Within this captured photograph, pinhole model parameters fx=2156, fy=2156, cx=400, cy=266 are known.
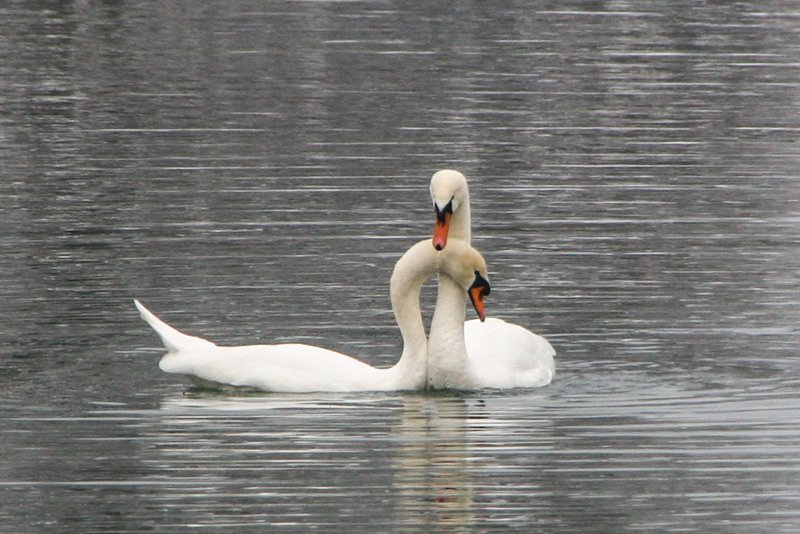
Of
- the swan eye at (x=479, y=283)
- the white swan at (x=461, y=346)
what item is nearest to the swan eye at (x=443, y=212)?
the white swan at (x=461, y=346)

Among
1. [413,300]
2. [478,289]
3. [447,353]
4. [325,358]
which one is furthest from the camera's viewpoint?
[478,289]

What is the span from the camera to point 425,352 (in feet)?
42.8

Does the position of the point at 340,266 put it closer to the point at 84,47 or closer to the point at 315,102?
the point at 315,102

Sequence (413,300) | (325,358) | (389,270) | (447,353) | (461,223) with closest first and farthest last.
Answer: (325,358) → (447,353) → (413,300) → (461,223) → (389,270)

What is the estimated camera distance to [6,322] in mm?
14281

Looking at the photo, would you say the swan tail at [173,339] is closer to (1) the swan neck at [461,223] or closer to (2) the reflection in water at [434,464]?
(2) the reflection in water at [434,464]

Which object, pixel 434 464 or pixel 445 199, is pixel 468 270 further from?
pixel 434 464

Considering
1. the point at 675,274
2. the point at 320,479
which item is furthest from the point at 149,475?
the point at 675,274

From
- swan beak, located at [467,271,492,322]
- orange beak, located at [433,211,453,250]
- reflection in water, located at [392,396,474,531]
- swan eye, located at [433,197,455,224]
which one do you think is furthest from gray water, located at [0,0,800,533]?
swan eye, located at [433,197,455,224]

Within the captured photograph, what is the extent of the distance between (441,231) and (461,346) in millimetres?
722

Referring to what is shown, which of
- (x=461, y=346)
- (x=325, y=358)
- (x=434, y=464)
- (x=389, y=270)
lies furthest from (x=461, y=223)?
(x=434, y=464)

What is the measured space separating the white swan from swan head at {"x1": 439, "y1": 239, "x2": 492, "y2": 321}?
71 mm

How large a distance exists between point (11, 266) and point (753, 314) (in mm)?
5455

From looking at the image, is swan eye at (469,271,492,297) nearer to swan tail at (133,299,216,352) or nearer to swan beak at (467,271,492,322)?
swan beak at (467,271,492,322)
